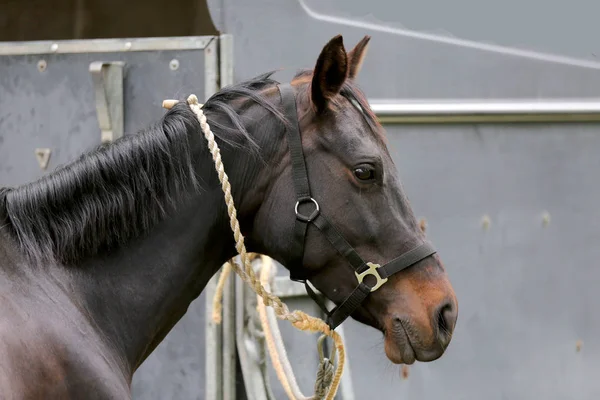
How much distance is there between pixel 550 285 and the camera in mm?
3592

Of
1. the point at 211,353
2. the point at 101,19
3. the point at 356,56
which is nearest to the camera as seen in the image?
the point at 356,56

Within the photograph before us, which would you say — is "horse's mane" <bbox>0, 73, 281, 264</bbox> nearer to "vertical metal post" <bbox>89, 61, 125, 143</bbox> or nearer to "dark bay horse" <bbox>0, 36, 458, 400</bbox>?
"dark bay horse" <bbox>0, 36, 458, 400</bbox>

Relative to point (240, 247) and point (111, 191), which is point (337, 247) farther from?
point (111, 191)

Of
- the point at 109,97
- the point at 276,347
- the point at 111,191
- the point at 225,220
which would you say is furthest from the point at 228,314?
the point at 111,191

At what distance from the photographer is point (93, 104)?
3410 millimetres

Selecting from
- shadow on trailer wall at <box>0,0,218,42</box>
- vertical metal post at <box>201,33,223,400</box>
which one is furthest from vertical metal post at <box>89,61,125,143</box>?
shadow on trailer wall at <box>0,0,218,42</box>

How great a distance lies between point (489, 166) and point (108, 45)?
1.69 m

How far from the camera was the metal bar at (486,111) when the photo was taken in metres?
3.49

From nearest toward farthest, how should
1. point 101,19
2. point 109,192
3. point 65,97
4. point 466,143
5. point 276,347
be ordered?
point 109,192 → point 276,347 → point 65,97 → point 466,143 → point 101,19

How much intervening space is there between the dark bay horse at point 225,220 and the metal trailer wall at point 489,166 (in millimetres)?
1385

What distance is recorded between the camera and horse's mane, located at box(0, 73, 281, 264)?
1.94 meters

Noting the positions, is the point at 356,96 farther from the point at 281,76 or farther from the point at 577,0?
the point at 577,0

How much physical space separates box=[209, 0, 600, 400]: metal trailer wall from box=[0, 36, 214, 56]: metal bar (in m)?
0.17

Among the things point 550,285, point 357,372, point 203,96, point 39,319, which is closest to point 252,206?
point 39,319
